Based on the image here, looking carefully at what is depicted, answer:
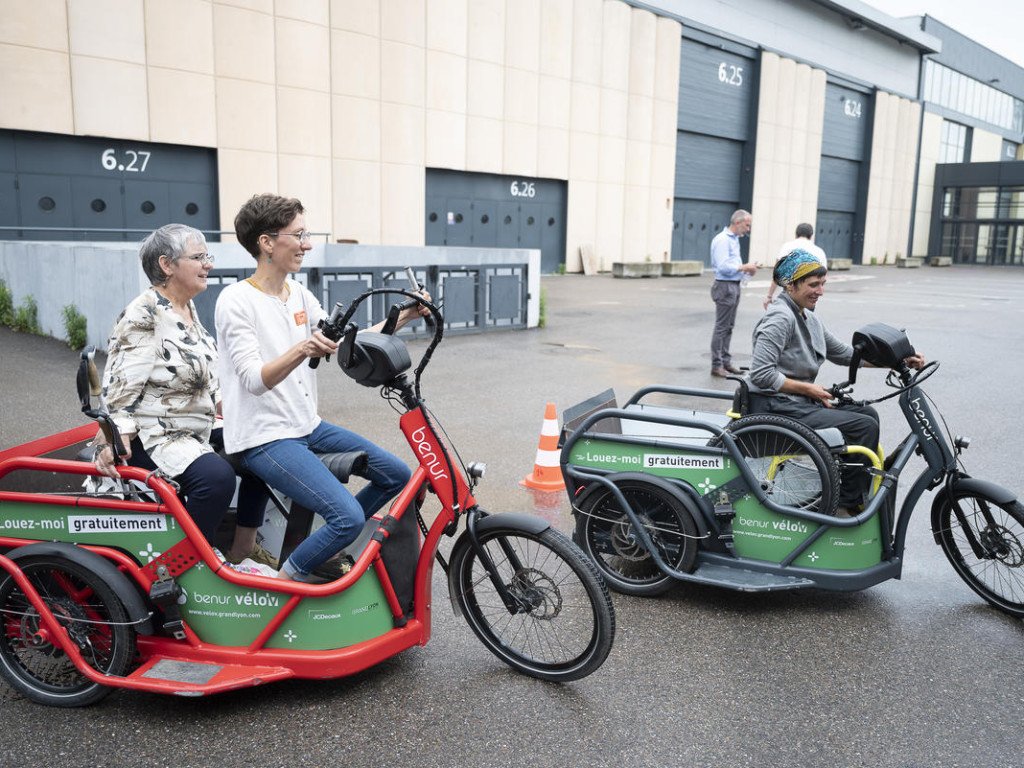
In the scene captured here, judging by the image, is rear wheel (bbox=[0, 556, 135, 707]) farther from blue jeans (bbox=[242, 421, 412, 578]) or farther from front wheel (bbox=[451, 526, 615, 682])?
front wheel (bbox=[451, 526, 615, 682])

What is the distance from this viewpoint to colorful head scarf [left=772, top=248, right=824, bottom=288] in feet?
14.9

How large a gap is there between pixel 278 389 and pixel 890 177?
5454 centimetres

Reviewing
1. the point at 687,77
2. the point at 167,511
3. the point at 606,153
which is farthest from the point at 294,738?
the point at 687,77

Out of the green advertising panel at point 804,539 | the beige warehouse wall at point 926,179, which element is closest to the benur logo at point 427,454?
the green advertising panel at point 804,539

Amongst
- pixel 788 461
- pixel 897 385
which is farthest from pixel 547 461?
pixel 897 385

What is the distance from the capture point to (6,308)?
12859 millimetres

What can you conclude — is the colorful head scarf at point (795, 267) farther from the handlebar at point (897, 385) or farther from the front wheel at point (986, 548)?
the front wheel at point (986, 548)

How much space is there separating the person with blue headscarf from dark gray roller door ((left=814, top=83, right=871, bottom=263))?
146 ft

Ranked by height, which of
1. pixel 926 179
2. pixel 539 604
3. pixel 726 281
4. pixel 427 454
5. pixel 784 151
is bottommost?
pixel 539 604

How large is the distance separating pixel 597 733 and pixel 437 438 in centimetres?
122

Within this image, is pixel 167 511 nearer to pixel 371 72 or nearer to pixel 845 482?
pixel 845 482

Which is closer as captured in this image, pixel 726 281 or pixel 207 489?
pixel 207 489

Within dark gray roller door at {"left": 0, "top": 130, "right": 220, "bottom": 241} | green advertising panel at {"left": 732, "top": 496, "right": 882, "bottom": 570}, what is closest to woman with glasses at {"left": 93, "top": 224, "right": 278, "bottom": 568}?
green advertising panel at {"left": 732, "top": 496, "right": 882, "bottom": 570}

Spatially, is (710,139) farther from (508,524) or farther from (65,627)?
(65,627)
